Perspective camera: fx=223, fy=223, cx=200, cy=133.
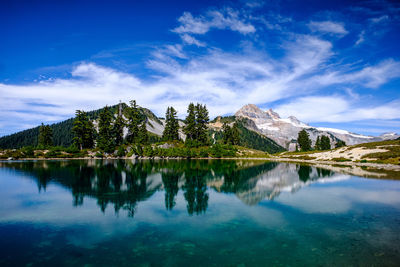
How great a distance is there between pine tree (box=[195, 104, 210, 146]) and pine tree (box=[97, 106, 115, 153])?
37.9m

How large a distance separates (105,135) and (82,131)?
31.0ft

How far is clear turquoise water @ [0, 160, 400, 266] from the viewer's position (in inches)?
416

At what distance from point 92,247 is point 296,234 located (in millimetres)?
11691

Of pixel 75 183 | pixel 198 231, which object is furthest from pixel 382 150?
pixel 75 183

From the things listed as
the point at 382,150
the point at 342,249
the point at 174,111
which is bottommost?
the point at 342,249

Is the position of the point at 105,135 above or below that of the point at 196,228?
above

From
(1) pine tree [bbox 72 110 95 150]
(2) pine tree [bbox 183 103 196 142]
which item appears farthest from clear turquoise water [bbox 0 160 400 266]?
(2) pine tree [bbox 183 103 196 142]

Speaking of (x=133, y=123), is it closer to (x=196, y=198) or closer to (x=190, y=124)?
(x=190, y=124)

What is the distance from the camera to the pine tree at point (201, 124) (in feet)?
343

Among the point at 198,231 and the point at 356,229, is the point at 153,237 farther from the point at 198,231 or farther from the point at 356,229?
the point at 356,229

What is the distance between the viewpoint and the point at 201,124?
4141 inches

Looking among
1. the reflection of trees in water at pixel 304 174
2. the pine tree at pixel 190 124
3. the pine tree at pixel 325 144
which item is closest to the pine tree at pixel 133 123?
the pine tree at pixel 190 124

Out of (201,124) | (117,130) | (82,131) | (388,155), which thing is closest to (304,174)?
(388,155)

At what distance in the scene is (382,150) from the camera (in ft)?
213
